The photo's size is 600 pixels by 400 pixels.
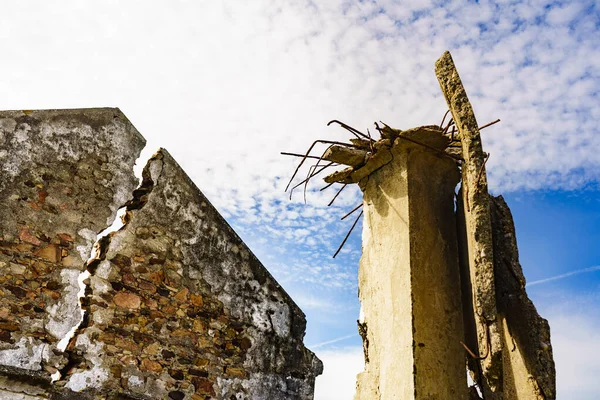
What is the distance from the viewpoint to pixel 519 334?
6.50ft

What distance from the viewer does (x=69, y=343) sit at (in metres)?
4.34

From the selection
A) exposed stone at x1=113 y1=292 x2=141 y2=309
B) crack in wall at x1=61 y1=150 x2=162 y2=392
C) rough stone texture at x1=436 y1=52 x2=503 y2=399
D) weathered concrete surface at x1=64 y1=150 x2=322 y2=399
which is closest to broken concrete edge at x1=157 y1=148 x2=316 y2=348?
weathered concrete surface at x1=64 y1=150 x2=322 y2=399

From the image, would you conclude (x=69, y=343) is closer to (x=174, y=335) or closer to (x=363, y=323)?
(x=174, y=335)

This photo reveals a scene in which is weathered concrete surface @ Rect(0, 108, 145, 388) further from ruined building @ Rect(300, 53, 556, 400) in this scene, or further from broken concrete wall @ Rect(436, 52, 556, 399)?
broken concrete wall @ Rect(436, 52, 556, 399)

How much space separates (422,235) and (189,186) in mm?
3426

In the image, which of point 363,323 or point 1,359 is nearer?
point 363,323

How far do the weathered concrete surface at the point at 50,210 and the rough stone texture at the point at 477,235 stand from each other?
363 cm

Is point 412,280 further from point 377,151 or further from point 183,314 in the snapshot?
point 183,314

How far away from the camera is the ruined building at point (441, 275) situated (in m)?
1.99

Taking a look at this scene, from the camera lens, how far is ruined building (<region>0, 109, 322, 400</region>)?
4316 mm

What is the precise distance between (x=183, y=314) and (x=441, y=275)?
3.18 meters

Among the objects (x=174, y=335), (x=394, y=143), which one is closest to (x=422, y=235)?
(x=394, y=143)

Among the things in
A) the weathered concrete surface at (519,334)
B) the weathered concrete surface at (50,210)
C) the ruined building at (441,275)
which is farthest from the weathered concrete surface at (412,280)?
the weathered concrete surface at (50,210)

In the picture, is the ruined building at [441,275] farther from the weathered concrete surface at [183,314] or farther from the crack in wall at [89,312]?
the crack in wall at [89,312]
